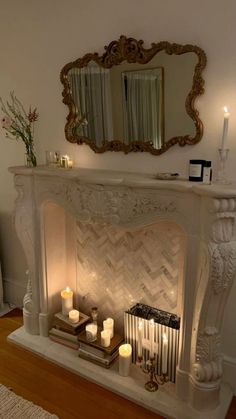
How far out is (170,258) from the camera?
199 centimetres

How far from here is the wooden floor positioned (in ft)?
6.03

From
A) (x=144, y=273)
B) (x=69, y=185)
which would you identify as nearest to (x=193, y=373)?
(x=144, y=273)

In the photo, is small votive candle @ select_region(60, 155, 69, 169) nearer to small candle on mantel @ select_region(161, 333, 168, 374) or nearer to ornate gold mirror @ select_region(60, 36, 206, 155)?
ornate gold mirror @ select_region(60, 36, 206, 155)

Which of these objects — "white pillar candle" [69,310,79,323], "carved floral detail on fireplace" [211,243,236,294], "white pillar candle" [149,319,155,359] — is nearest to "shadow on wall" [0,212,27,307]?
"white pillar candle" [69,310,79,323]

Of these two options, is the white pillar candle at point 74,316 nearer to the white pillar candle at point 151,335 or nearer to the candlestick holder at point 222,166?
the white pillar candle at point 151,335

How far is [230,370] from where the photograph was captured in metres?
1.94

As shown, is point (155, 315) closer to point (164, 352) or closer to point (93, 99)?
point (164, 352)

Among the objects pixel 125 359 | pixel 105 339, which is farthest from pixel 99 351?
pixel 125 359

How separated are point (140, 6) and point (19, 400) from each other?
233 centimetres

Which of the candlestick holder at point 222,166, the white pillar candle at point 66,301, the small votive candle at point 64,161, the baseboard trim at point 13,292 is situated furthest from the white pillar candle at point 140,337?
the baseboard trim at point 13,292

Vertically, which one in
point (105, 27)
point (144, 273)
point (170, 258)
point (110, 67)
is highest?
point (105, 27)

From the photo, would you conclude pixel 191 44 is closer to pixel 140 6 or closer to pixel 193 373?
pixel 140 6

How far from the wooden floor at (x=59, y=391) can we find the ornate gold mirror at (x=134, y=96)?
4.80ft

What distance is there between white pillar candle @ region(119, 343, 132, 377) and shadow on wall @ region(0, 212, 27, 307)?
1.16 m
